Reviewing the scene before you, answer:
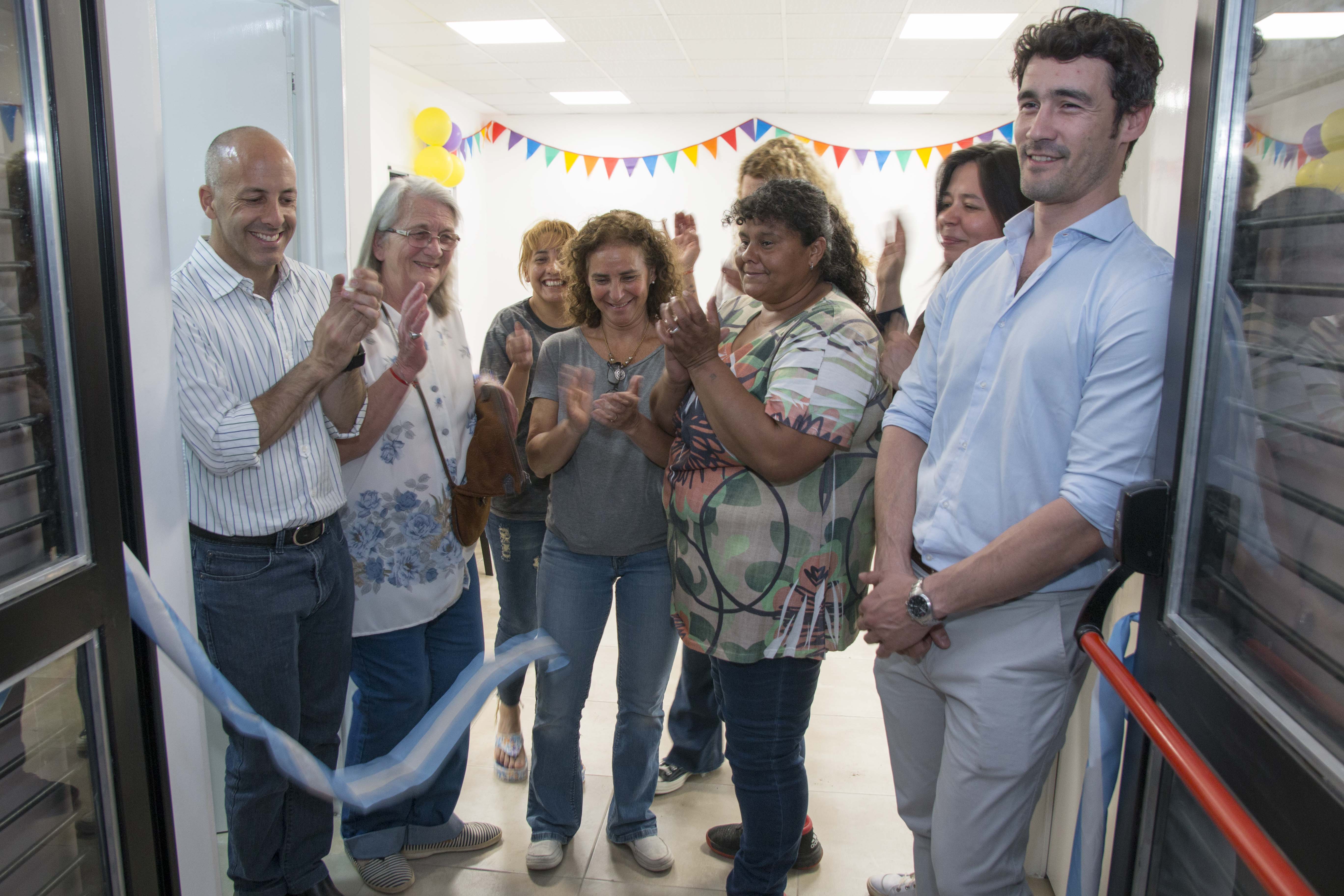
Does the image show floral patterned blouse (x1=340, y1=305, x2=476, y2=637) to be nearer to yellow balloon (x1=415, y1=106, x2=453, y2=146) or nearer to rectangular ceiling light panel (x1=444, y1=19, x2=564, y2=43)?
rectangular ceiling light panel (x1=444, y1=19, x2=564, y2=43)

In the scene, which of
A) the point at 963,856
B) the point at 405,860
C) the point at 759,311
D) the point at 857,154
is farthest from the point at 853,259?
the point at 857,154

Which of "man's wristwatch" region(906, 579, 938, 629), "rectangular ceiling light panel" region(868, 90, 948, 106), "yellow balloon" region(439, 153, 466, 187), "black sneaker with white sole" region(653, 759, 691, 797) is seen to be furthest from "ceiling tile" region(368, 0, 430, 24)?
"man's wristwatch" region(906, 579, 938, 629)

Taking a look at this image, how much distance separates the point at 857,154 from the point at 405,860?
7811 millimetres

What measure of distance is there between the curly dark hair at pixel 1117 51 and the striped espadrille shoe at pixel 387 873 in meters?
2.05

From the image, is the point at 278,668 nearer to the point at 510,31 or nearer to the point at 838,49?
the point at 510,31

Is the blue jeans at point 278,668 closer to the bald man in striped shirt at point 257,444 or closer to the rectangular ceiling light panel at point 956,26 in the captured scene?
the bald man in striped shirt at point 257,444

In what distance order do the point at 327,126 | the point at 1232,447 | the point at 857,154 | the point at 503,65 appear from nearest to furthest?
the point at 1232,447 < the point at 327,126 < the point at 503,65 < the point at 857,154

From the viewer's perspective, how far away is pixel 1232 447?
94 centimetres

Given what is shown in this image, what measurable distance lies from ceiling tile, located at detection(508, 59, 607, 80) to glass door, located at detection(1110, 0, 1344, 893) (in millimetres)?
6611

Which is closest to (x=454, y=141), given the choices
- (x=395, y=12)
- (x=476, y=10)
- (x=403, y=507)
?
(x=395, y=12)

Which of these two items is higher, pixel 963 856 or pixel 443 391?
pixel 443 391

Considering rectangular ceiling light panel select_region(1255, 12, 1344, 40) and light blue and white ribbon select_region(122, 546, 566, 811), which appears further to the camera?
light blue and white ribbon select_region(122, 546, 566, 811)

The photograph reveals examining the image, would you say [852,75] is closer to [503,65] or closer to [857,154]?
[857,154]

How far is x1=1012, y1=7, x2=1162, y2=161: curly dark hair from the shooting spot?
1185 millimetres
